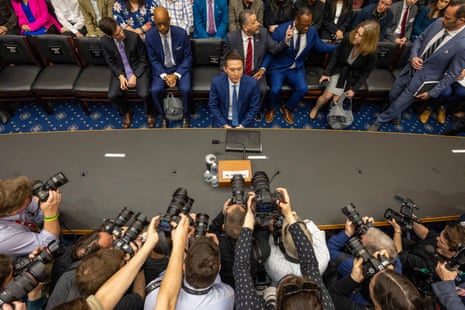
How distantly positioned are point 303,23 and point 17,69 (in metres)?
3.64

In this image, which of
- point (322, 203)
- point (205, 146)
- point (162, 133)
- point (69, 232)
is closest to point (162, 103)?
point (162, 133)

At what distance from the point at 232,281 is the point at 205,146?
1199 mm

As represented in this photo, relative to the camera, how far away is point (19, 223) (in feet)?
7.20

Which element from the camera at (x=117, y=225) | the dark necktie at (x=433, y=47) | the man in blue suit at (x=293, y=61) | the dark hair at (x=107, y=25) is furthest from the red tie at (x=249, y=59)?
the camera at (x=117, y=225)

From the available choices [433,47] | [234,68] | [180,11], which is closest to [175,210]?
[234,68]

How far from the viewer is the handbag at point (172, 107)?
3.62 metres

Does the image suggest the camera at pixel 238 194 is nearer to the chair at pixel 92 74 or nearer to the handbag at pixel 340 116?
the handbag at pixel 340 116

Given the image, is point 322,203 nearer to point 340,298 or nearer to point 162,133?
point 340,298

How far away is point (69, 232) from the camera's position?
224 centimetres

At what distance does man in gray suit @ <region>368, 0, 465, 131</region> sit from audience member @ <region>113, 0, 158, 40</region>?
11.0 feet

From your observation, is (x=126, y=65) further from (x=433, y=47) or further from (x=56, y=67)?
(x=433, y=47)

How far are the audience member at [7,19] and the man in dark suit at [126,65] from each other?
1.66 m

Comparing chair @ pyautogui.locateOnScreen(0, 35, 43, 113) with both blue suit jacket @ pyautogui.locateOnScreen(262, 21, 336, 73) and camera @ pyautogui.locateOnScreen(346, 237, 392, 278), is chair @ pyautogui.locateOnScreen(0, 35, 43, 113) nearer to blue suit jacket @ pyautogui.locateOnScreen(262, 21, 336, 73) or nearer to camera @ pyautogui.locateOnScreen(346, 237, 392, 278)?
blue suit jacket @ pyautogui.locateOnScreen(262, 21, 336, 73)

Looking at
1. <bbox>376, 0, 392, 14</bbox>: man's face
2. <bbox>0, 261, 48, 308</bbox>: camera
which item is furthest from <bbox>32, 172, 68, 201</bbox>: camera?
<bbox>376, 0, 392, 14</bbox>: man's face
